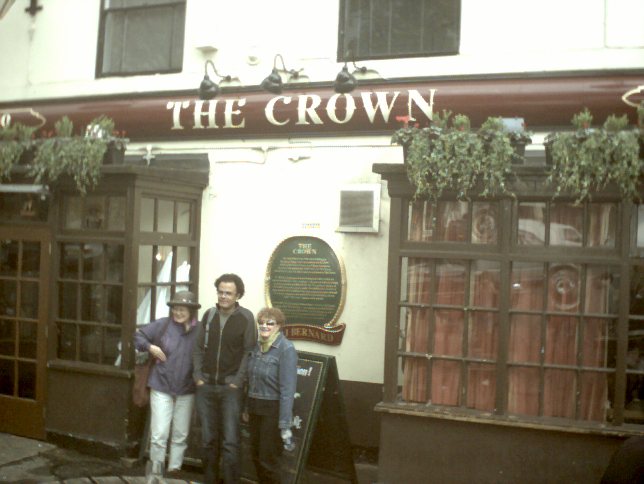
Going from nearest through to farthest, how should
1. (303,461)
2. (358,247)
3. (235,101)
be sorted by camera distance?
(303,461), (358,247), (235,101)

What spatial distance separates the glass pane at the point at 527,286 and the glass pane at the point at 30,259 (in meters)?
5.28

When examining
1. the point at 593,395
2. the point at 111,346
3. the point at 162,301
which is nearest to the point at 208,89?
the point at 162,301

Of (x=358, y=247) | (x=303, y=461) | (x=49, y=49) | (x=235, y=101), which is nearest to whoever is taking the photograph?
(x=303, y=461)

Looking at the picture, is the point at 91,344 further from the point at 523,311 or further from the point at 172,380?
the point at 523,311

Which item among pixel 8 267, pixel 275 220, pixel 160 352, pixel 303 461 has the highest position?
pixel 275 220

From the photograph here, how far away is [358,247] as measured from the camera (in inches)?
320

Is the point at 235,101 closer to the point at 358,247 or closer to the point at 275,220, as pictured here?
the point at 275,220

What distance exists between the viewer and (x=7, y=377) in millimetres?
8953

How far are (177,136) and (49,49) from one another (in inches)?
95.7

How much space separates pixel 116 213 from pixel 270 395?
2824 millimetres

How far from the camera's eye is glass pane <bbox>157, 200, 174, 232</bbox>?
8.46 m

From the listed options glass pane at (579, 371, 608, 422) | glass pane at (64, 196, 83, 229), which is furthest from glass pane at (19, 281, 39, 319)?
glass pane at (579, 371, 608, 422)

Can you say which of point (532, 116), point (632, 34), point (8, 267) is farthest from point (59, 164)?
point (632, 34)

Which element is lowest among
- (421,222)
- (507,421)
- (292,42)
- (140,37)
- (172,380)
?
(507,421)
